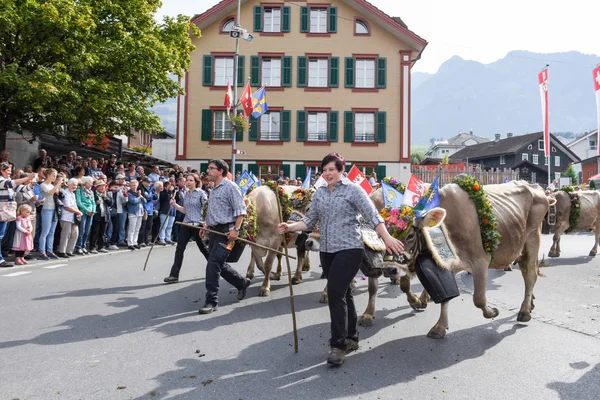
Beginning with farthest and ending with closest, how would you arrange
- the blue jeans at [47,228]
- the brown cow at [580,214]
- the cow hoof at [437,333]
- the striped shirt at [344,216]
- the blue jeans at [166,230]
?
the blue jeans at [166,230]
the brown cow at [580,214]
the blue jeans at [47,228]
the cow hoof at [437,333]
the striped shirt at [344,216]

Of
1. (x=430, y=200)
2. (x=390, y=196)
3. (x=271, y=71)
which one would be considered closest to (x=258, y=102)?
(x=271, y=71)

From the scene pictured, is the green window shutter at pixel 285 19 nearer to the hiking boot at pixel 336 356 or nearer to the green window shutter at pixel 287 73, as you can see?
the green window shutter at pixel 287 73

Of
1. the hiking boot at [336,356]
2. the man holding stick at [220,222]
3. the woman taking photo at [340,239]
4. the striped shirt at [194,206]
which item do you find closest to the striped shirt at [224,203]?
the man holding stick at [220,222]

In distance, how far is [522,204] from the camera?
680 cm

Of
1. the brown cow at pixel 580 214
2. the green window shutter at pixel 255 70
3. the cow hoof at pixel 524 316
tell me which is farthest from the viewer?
the green window shutter at pixel 255 70

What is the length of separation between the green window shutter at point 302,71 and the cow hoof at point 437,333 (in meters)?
27.4

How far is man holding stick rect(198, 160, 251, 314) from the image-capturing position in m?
6.99

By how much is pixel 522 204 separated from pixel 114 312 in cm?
554

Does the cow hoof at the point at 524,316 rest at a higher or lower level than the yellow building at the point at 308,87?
lower

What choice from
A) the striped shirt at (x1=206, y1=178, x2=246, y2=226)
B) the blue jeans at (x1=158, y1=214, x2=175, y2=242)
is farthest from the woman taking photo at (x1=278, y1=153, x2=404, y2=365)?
the blue jeans at (x1=158, y1=214, x2=175, y2=242)

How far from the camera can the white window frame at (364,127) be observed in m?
32.0

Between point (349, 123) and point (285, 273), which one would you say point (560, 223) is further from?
point (349, 123)

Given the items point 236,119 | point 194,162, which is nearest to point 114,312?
point 236,119

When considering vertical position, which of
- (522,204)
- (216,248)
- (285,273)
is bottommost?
(285,273)
